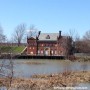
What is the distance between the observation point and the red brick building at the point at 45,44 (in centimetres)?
9894

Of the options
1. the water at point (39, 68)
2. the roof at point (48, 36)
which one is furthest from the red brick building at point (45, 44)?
the water at point (39, 68)

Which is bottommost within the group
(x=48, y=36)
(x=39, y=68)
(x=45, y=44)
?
(x=39, y=68)

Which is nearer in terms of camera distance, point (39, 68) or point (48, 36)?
point (39, 68)

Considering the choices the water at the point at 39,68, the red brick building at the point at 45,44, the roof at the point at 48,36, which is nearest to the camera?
the water at the point at 39,68

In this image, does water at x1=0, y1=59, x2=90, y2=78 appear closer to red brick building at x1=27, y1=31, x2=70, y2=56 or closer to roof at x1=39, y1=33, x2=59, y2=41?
red brick building at x1=27, y1=31, x2=70, y2=56

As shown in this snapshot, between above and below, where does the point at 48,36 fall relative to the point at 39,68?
above

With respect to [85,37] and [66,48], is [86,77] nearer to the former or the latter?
[66,48]

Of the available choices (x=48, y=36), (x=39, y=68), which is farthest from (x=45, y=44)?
(x=39, y=68)

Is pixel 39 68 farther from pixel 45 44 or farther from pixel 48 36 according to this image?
pixel 48 36

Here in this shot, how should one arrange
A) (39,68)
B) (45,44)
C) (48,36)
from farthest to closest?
(48,36) < (45,44) < (39,68)

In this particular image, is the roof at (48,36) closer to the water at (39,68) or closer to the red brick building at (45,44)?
the red brick building at (45,44)

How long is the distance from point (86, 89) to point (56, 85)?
1942 mm

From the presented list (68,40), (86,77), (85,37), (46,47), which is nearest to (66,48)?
(68,40)

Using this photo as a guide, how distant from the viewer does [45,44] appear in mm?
100500
